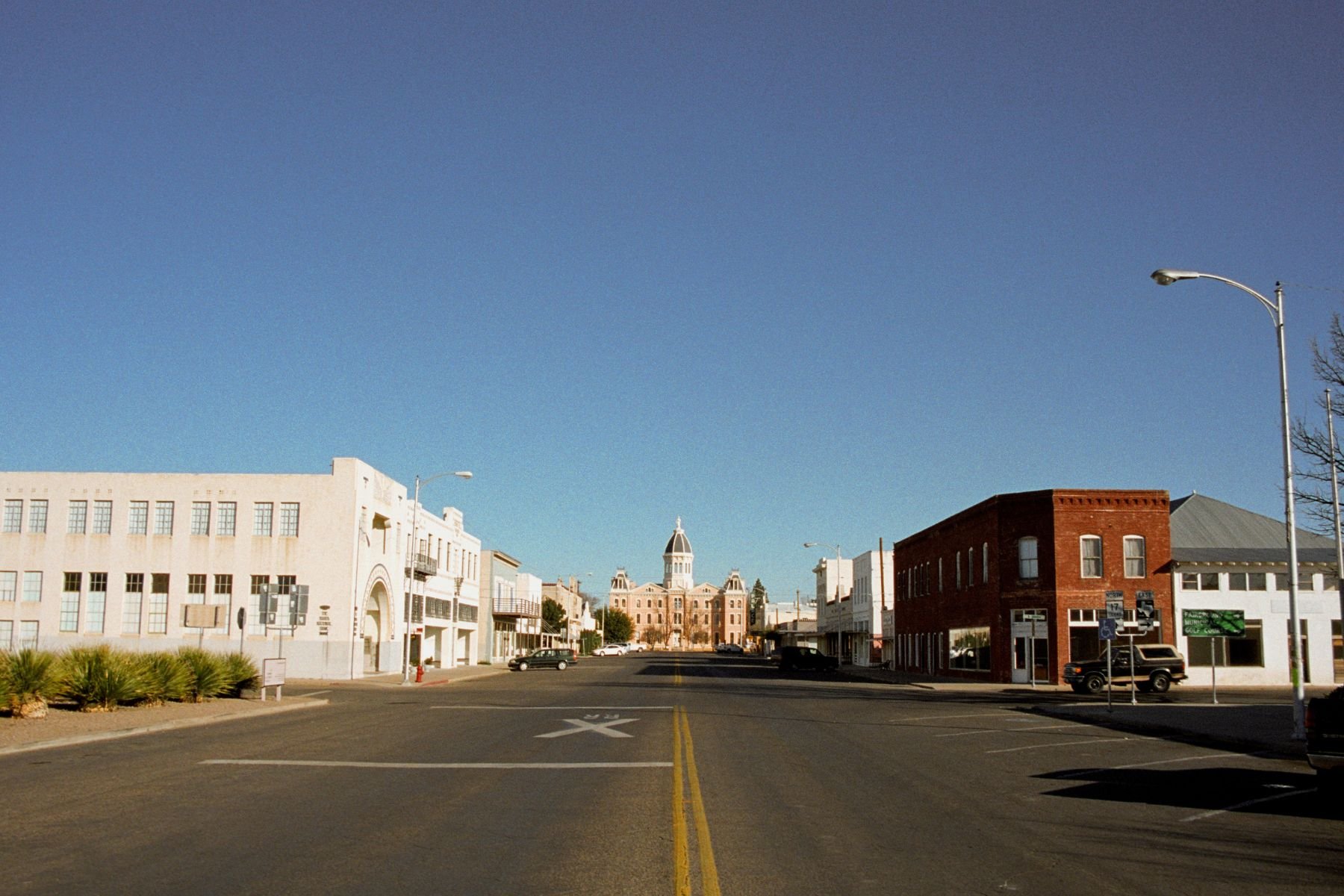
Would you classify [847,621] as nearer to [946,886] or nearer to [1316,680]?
[1316,680]

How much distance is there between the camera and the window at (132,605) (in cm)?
5481

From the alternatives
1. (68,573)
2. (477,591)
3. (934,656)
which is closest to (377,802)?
(68,573)

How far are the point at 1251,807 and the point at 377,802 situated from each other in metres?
9.81

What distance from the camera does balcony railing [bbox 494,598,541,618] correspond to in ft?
304

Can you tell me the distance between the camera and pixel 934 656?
218 feet

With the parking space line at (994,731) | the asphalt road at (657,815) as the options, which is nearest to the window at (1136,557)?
the parking space line at (994,731)

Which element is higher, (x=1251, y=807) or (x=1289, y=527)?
(x=1289, y=527)

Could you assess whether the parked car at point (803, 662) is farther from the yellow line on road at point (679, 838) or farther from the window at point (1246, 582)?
the yellow line on road at point (679, 838)

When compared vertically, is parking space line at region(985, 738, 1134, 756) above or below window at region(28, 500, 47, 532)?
below

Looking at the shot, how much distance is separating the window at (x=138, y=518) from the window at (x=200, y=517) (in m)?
2.15

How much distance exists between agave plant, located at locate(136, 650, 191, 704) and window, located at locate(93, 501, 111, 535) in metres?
28.0

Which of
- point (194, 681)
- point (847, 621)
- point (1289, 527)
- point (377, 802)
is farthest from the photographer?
point (847, 621)

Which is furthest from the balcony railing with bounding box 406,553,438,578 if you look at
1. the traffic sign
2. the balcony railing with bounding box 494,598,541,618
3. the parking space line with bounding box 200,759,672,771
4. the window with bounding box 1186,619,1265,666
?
the parking space line with bounding box 200,759,672,771

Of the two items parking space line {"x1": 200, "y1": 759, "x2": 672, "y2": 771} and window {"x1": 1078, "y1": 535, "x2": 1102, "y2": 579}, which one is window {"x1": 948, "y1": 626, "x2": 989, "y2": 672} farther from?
parking space line {"x1": 200, "y1": 759, "x2": 672, "y2": 771}
